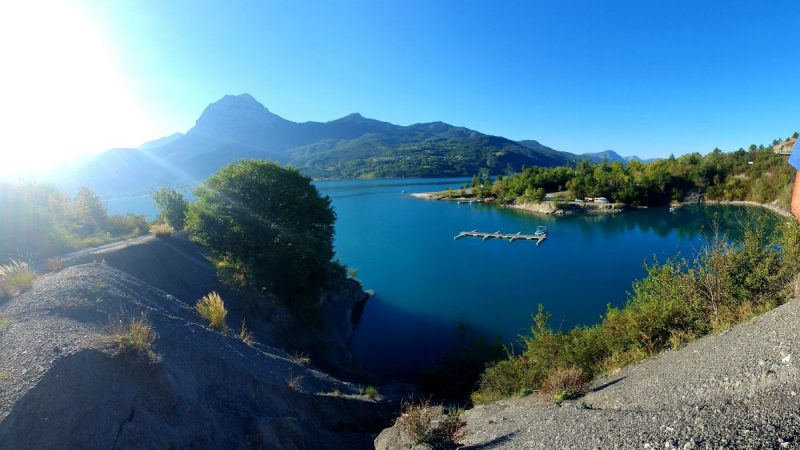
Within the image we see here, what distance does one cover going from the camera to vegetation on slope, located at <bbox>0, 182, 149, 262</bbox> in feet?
63.9

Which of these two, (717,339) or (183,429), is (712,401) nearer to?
(717,339)

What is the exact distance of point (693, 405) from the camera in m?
6.79

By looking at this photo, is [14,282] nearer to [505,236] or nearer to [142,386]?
[142,386]

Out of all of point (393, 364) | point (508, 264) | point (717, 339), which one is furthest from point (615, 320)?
point (508, 264)

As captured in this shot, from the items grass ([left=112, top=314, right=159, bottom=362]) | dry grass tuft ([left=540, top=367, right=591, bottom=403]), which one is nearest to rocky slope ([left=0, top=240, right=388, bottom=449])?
grass ([left=112, top=314, right=159, bottom=362])

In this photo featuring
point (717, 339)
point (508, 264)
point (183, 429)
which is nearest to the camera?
point (183, 429)

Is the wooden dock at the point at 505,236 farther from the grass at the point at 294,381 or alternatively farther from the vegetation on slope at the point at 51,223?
the grass at the point at 294,381

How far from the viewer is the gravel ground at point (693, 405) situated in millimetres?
5594

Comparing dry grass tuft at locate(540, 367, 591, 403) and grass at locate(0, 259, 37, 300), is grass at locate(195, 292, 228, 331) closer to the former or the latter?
grass at locate(0, 259, 37, 300)

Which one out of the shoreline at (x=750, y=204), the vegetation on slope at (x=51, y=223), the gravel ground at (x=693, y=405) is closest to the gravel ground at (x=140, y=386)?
the gravel ground at (x=693, y=405)

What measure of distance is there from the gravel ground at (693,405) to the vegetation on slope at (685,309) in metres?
1.09

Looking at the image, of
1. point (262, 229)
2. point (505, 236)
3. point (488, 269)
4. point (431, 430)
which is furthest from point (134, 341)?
point (505, 236)

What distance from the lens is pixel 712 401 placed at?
6656mm

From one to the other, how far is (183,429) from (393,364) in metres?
18.6
